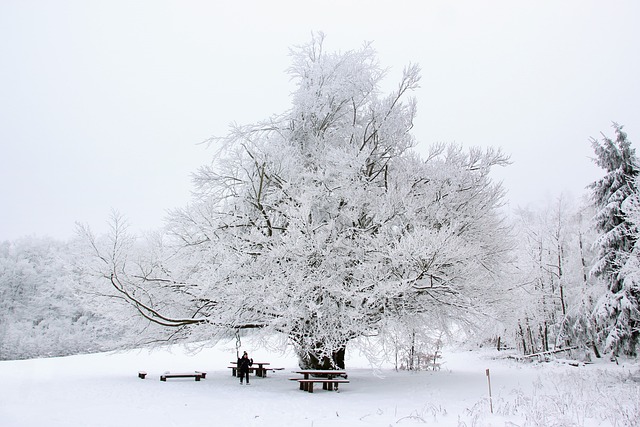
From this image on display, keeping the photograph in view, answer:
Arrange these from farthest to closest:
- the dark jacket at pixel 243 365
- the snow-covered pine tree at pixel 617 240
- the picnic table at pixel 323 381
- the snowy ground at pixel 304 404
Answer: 1. the snow-covered pine tree at pixel 617 240
2. the dark jacket at pixel 243 365
3. the picnic table at pixel 323 381
4. the snowy ground at pixel 304 404

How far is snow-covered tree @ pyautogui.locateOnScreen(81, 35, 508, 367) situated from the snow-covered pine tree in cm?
520

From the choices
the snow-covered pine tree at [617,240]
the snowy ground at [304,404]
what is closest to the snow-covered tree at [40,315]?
the snowy ground at [304,404]

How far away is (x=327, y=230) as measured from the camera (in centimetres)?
1159

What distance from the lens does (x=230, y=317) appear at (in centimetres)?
1152

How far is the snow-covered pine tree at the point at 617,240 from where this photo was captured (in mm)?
15656

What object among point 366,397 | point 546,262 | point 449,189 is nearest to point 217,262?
point 366,397

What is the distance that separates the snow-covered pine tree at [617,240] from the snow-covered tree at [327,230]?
5.20 metres

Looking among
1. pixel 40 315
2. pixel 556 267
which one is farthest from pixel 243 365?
pixel 40 315

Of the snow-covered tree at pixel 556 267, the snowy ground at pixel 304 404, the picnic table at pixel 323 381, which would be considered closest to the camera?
the snowy ground at pixel 304 404

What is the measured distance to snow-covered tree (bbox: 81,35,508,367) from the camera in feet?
35.9

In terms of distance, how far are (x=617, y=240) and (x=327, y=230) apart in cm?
1202

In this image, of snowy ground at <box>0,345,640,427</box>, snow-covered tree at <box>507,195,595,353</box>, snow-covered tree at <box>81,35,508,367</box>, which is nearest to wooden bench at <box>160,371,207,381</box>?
snowy ground at <box>0,345,640,427</box>

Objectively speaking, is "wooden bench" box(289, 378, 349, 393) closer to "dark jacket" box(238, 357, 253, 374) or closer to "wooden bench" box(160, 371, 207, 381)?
"dark jacket" box(238, 357, 253, 374)

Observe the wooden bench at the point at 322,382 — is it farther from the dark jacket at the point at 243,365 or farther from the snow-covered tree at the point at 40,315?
the snow-covered tree at the point at 40,315
